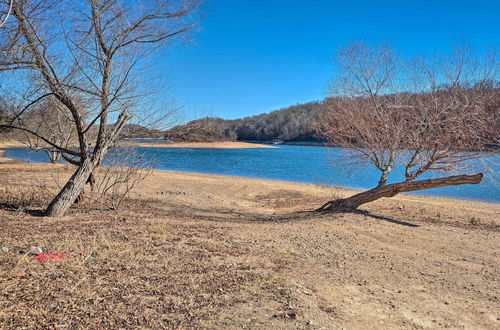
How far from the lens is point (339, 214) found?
8883 millimetres

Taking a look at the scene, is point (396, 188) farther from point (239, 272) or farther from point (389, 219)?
point (239, 272)

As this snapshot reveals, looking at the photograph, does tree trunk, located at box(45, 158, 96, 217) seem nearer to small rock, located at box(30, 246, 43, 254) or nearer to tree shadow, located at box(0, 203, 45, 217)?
tree shadow, located at box(0, 203, 45, 217)

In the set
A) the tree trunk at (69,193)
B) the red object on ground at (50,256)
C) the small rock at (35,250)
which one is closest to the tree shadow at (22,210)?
the tree trunk at (69,193)

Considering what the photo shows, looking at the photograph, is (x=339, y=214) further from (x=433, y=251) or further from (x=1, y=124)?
(x=1, y=124)

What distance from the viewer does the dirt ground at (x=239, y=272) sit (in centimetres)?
329

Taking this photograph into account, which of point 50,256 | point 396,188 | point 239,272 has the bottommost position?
point 239,272

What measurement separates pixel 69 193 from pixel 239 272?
4027 mm

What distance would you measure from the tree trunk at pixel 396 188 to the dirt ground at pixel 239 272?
0.87 m

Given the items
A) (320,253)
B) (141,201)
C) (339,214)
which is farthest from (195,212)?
(320,253)

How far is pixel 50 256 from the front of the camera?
4.38m

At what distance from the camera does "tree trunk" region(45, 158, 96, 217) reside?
265 inches

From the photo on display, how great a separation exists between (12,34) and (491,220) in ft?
36.4

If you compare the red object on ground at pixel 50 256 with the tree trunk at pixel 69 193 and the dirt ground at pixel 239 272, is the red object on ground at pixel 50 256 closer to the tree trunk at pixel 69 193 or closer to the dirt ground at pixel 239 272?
the dirt ground at pixel 239 272

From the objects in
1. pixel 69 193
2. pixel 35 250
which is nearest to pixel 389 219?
pixel 69 193
